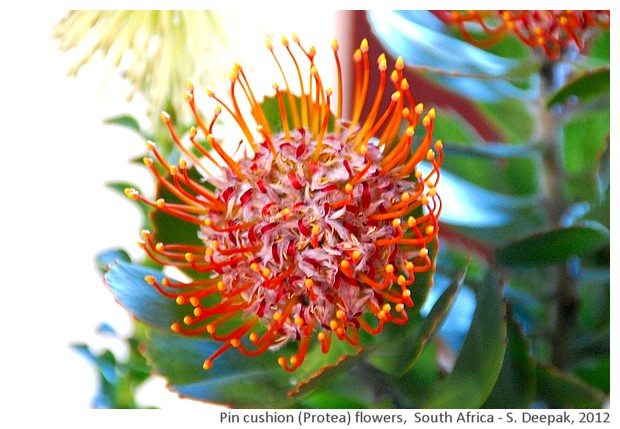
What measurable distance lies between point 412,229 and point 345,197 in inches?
1.9

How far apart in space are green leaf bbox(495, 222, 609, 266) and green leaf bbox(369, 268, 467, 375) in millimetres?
72

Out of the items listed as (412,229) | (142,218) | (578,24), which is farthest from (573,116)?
(142,218)

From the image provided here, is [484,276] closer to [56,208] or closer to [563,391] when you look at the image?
[563,391]

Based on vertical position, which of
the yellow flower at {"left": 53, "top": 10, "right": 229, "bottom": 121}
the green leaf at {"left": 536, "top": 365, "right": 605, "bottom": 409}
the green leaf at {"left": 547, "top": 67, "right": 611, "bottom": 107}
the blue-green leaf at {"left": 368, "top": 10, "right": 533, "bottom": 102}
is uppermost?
the yellow flower at {"left": 53, "top": 10, "right": 229, "bottom": 121}

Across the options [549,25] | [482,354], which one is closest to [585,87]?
[549,25]

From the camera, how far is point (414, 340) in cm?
33

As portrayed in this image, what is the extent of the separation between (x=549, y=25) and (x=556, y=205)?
116 mm

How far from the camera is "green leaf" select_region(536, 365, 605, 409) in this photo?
14.4 inches

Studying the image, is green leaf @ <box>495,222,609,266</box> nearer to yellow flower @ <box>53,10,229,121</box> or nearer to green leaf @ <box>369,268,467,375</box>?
green leaf @ <box>369,268,467,375</box>

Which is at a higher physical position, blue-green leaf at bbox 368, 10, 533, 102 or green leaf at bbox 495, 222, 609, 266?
blue-green leaf at bbox 368, 10, 533, 102

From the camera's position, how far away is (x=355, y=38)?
0.45 meters

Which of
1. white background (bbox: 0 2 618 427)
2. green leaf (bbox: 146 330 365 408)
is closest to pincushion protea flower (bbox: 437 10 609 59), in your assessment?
white background (bbox: 0 2 618 427)

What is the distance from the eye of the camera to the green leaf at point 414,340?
12.3 inches

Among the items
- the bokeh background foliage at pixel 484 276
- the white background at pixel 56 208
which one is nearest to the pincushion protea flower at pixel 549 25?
the bokeh background foliage at pixel 484 276
